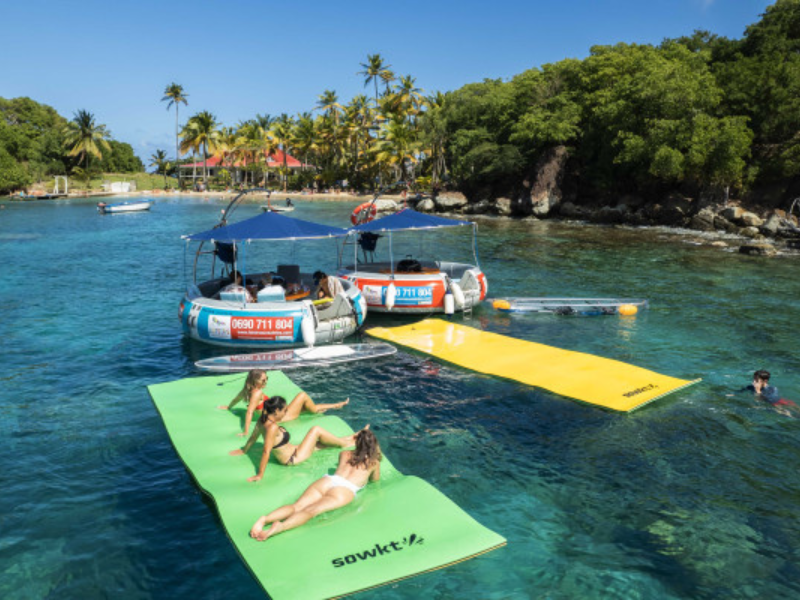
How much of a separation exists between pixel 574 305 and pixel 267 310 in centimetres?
1099

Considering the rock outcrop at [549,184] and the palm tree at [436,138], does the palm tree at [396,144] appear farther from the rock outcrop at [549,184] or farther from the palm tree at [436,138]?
the rock outcrop at [549,184]

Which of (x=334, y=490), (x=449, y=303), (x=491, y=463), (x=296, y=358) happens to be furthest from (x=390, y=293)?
(x=334, y=490)

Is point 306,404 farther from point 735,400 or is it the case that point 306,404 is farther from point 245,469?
point 735,400

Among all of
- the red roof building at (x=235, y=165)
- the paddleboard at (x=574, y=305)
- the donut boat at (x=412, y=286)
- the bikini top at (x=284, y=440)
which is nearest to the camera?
the bikini top at (x=284, y=440)

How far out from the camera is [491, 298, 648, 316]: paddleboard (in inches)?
802

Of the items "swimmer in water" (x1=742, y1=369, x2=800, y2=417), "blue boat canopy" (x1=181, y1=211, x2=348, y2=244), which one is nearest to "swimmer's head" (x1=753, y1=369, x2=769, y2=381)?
"swimmer in water" (x1=742, y1=369, x2=800, y2=417)

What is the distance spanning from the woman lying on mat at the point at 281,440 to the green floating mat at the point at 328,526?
0.13 metres

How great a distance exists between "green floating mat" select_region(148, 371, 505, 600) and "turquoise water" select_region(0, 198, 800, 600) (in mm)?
536

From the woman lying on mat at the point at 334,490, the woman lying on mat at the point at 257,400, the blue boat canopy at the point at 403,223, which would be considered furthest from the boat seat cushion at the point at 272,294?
the woman lying on mat at the point at 334,490

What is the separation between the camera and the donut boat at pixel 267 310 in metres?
15.1

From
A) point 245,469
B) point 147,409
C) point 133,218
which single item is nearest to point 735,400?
point 245,469

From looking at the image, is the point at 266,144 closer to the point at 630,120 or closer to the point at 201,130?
the point at 201,130

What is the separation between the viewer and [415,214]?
66.1 feet

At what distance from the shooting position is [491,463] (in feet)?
32.7
